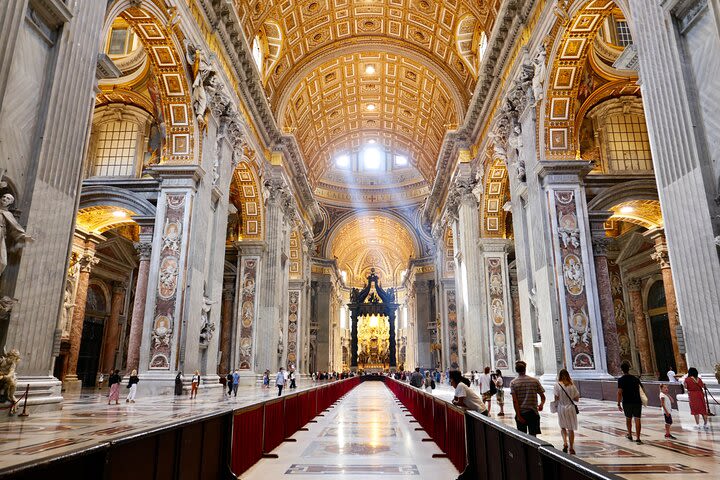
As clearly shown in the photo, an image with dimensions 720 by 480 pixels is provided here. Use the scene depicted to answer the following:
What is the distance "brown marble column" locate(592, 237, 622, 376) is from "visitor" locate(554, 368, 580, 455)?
7.90 meters

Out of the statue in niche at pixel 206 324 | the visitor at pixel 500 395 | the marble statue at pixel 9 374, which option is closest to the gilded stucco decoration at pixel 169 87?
the statue in niche at pixel 206 324

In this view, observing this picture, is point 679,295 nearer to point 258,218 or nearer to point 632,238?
point 632,238

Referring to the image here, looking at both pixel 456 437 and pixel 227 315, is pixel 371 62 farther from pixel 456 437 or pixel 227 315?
pixel 456 437

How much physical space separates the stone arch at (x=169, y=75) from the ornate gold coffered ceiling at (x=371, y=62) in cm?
454

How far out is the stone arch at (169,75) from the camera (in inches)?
435

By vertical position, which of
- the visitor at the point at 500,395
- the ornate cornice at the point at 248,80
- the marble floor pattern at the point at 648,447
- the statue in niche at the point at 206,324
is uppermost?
the ornate cornice at the point at 248,80

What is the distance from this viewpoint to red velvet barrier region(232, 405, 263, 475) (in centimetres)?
477

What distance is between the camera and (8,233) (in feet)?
20.1

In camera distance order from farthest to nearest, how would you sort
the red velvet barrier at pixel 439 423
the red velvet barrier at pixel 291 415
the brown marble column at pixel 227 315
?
the brown marble column at pixel 227 315
the red velvet barrier at pixel 291 415
the red velvet barrier at pixel 439 423

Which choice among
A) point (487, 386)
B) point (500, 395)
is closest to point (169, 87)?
point (487, 386)

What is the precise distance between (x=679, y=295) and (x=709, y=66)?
10.1 feet

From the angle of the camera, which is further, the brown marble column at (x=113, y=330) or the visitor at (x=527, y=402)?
the brown marble column at (x=113, y=330)

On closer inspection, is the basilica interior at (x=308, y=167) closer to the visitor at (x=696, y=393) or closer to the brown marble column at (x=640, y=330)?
the brown marble column at (x=640, y=330)

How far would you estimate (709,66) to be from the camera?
21.4 feet
